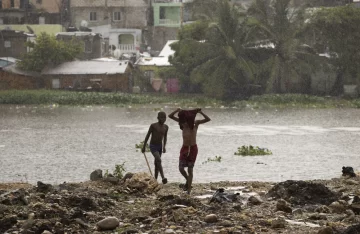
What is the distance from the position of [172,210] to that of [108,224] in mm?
1003

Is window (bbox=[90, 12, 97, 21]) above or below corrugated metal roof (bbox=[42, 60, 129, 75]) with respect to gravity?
above

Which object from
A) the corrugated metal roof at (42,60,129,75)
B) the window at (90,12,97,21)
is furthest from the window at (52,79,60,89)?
the window at (90,12,97,21)

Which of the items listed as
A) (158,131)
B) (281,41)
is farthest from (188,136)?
(281,41)

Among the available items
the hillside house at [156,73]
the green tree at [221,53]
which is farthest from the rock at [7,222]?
the hillside house at [156,73]

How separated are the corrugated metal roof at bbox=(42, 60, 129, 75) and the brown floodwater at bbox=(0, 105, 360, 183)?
7.02 meters

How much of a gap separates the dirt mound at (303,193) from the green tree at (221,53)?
41557mm

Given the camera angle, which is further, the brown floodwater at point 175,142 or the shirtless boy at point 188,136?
the brown floodwater at point 175,142

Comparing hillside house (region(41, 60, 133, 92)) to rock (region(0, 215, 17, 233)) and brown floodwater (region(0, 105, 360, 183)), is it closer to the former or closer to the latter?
brown floodwater (region(0, 105, 360, 183))

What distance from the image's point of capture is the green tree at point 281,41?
56.5 m

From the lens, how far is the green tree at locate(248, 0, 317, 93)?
185 feet

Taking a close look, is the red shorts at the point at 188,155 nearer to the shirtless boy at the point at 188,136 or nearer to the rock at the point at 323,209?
the shirtless boy at the point at 188,136

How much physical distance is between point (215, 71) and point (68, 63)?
12.9 m

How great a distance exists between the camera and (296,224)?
460 inches

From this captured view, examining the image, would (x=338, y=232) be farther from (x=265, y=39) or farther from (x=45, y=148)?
(x=265, y=39)
